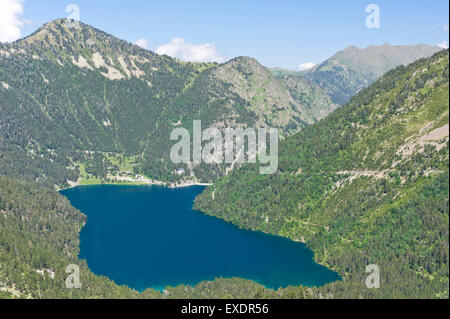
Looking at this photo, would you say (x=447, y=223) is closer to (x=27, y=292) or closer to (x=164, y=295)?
(x=164, y=295)

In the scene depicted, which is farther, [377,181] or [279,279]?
[377,181]

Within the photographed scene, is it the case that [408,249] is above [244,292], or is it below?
above

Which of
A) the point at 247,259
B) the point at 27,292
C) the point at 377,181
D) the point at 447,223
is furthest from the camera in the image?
the point at 377,181
